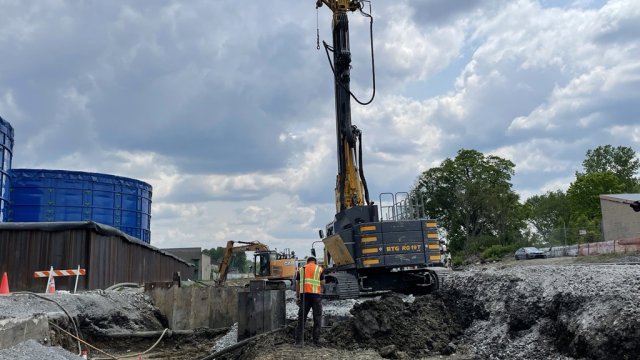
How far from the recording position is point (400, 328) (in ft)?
31.9

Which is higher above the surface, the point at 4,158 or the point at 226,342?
the point at 4,158

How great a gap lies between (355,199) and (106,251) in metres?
7.33

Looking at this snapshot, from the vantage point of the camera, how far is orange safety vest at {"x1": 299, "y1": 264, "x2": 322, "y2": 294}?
9.85 meters

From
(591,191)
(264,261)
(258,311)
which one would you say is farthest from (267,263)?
(591,191)

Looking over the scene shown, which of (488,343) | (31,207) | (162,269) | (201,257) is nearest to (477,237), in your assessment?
(201,257)

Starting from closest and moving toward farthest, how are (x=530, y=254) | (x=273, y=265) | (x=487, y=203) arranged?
(x=273, y=265)
(x=530, y=254)
(x=487, y=203)

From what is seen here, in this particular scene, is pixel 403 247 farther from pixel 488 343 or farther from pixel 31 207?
pixel 31 207

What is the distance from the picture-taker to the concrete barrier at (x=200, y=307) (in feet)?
44.5

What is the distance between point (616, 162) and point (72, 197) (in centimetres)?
7060

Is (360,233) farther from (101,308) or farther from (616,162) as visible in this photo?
(616,162)

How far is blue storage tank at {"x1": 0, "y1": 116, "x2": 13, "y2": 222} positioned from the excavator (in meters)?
9.81

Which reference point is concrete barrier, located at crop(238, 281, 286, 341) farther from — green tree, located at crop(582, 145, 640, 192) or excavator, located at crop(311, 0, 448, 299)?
green tree, located at crop(582, 145, 640, 192)

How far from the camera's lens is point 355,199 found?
14.8 meters

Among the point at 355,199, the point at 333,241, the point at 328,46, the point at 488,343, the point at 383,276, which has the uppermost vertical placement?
the point at 328,46
